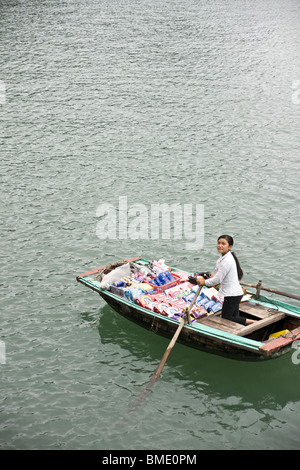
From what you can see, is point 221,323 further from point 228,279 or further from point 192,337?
point 228,279

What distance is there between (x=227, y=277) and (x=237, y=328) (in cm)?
122

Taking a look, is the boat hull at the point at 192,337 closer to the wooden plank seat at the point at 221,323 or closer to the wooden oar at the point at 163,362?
the wooden oar at the point at 163,362

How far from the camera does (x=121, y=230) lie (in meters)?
23.0

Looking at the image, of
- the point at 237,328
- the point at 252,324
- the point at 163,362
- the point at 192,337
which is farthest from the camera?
the point at 192,337

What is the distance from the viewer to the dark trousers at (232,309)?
14945mm

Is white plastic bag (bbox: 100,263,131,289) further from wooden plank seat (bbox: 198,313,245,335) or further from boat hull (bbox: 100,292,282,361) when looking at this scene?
wooden plank seat (bbox: 198,313,245,335)

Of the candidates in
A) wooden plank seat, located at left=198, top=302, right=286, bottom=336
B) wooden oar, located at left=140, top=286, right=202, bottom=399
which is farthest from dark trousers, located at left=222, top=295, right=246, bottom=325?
wooden oar, located at left=140, top=286, right=202, bottom=399

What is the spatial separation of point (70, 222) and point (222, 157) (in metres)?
9.73

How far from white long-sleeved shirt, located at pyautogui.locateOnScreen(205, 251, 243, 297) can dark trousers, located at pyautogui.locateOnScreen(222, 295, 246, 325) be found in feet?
0.51

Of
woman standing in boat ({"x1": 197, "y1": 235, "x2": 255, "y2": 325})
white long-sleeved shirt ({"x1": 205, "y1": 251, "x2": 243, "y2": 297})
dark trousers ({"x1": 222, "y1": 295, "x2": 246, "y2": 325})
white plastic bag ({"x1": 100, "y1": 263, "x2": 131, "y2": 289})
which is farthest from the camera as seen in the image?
white plastic bag ({"x1": 100, "y1": 263, "x2": 131, "y2": 289})

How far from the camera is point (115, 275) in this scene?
17094mm

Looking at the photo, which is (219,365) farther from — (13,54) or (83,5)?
(83,5)

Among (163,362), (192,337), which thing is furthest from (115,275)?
(163,362)

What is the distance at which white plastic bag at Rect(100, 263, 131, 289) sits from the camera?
16.7 metres
